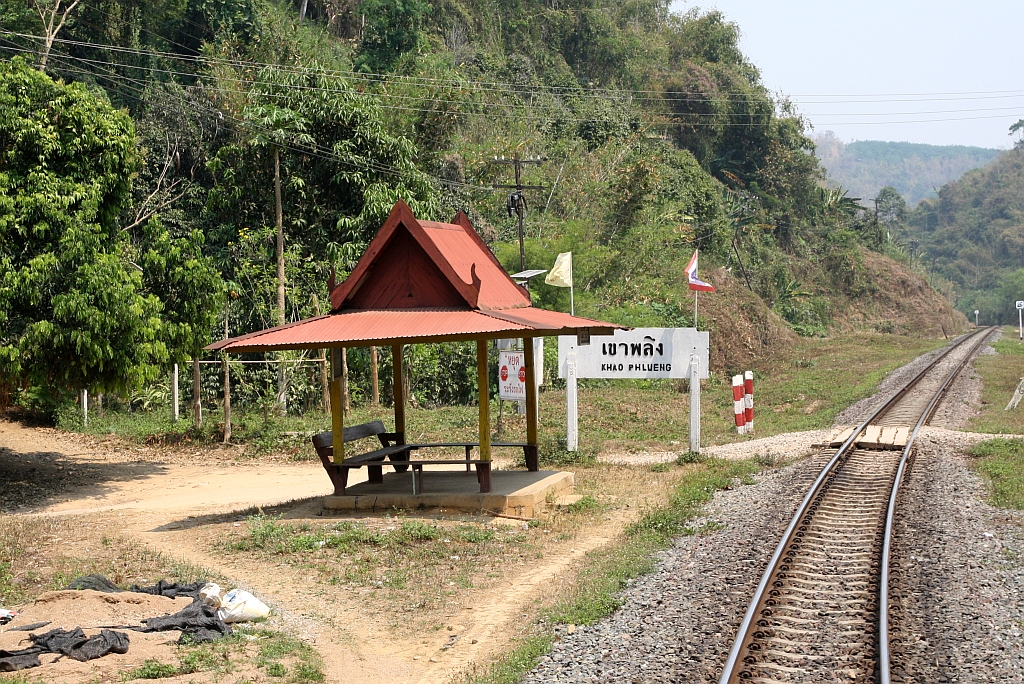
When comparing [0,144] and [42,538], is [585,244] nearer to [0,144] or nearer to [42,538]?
[0,144]

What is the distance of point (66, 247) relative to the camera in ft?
50.1

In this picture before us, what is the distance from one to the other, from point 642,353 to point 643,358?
0.09m

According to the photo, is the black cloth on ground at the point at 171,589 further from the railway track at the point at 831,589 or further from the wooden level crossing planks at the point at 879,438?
the wooden level crossing planks at the point at 879,438

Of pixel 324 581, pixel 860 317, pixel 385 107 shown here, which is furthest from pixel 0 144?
pixel 860 317

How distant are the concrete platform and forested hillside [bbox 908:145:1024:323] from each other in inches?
3469

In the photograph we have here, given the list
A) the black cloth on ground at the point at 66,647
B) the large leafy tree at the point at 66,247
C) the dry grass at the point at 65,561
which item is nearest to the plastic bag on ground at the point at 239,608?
the black cloth on ground at the point at 66,647

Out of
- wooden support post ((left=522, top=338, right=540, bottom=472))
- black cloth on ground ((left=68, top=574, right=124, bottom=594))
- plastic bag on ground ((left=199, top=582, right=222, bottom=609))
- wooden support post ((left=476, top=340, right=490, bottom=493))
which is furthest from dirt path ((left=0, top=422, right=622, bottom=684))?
wooden support post ((left=522, top=338, right=540, bottom=472))

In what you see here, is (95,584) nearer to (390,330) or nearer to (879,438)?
(390,330)

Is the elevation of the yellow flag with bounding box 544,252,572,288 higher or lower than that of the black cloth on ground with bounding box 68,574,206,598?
higher

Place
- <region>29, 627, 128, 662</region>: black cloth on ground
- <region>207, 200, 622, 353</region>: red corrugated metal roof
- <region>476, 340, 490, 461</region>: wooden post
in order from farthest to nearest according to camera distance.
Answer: <region>476, 340, 490, 461</region>: wooden post < <region>207, 200, 622, 353</region>: red corrugated metal roof < <region>29, 627, 128, 662</region>: black cloth on ground

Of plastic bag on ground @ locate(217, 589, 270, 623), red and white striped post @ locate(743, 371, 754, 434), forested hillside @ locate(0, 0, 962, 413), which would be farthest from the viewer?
red and white striped post @ locate(743, 371, 754, 434)

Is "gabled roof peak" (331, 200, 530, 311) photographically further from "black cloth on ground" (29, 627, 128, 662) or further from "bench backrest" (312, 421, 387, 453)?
"black cloth on ground" (29, 627, 128, 662)

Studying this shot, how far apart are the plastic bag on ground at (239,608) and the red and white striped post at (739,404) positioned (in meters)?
12.8

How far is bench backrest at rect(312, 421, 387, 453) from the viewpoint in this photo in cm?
1388
